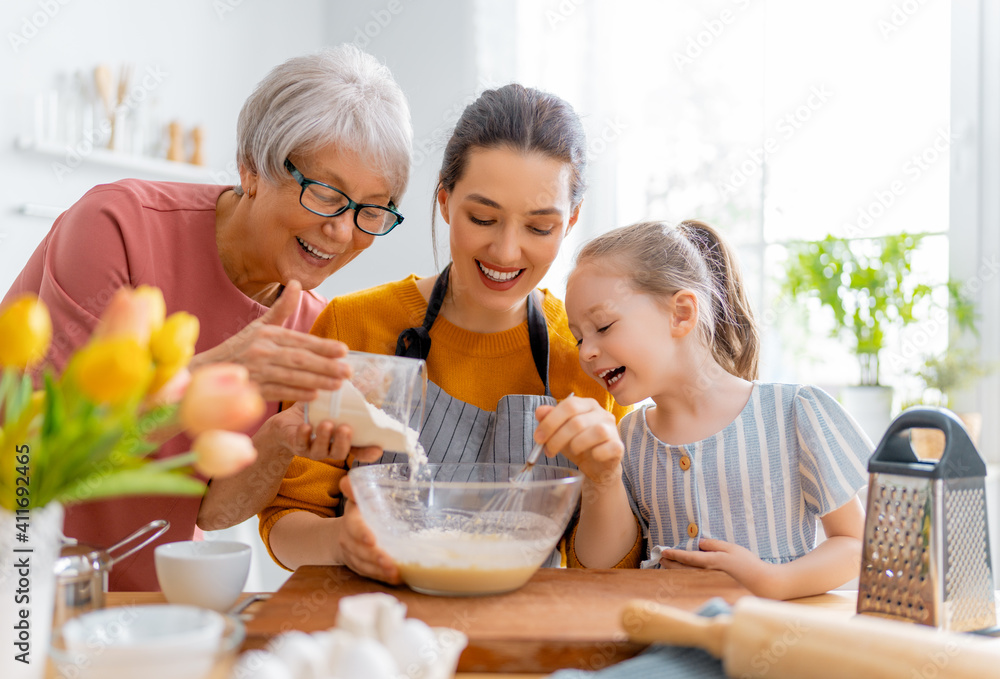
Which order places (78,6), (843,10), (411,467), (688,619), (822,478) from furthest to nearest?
(843,10) → (78,6) → (822,478) → (411,467) → (688,619)

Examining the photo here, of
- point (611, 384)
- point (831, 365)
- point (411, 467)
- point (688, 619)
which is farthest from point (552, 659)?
point (831, 365)

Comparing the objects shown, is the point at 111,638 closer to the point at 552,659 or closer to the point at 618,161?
Result: the point at 552,659

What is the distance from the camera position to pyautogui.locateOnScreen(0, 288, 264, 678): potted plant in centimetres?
61

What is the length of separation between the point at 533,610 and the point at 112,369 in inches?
23.8

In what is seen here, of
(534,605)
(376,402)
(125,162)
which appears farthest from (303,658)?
(125,162)

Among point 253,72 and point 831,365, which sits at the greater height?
point 253,72

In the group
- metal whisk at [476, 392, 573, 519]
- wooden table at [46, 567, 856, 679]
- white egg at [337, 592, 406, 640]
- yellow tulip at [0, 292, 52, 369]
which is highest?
yellow tulip at [0, 292, 52, 369]

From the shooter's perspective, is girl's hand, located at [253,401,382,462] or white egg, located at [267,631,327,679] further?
girl's hand, located at [253,401,382,462]

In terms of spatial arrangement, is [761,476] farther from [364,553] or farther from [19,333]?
[19,333]

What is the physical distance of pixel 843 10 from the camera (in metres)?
3.36

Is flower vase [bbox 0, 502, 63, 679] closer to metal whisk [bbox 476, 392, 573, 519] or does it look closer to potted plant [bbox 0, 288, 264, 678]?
potted plant [bbox 0, 288, 264, 678]

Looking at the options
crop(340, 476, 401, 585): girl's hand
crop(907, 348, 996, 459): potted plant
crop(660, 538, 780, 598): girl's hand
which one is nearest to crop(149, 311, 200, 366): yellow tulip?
crop(340, 476, 401, 585): girl's hand

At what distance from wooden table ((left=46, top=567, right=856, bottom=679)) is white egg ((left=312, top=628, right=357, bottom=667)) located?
101 millimetres

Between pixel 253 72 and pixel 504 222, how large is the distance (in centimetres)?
276
